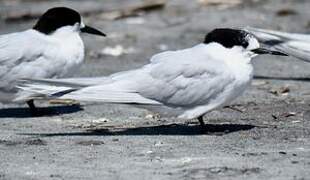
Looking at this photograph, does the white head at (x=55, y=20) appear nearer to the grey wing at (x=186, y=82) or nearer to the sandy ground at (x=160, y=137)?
the sandy ground at (x=160, y=137)

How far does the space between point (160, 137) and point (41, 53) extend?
1417mm

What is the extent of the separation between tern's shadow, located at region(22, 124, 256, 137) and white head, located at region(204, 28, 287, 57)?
0.44 meters

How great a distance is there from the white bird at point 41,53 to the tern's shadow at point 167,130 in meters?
0.91

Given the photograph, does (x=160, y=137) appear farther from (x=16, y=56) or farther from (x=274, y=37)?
(x=274, y=37)

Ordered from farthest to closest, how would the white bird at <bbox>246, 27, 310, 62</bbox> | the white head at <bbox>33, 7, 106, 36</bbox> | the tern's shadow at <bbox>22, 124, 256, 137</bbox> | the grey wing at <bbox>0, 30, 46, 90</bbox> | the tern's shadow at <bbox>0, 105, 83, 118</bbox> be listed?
the white bird at <bbox>246, 27, 310, 62</bbox> → the white head at <bbox>33, 7, 106, 36</bbox> → the tern's shadow at <bbox>0, 105, 83, 118</bbox> → the grey wing at <bbox>0, 30, 46, 90</bbox> → the tern's shadow at <bbox>22, 124, 256, 137</bbox>

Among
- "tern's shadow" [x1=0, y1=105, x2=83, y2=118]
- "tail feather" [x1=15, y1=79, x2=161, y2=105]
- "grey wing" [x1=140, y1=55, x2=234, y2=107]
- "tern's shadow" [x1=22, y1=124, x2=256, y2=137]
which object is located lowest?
"tern's shadow" [x1=0, y1=105, x2=83, y2=118]

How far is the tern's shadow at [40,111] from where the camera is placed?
6.36 meters

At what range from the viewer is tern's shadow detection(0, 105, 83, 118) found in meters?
6.36

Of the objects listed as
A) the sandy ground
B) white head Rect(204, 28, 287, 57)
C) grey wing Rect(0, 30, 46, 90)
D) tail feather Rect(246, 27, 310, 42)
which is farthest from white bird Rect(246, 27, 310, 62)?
grey wing Rect(0, 30, 46, 90)

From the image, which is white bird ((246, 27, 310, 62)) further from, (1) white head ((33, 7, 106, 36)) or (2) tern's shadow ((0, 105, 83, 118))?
(2) tern's shadow ((0, 105, 83, 118))

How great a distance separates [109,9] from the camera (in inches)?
428

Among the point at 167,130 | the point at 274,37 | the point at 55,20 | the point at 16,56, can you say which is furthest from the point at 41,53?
the point at 274,37

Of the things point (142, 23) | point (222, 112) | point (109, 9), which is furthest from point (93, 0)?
point (222, 112)

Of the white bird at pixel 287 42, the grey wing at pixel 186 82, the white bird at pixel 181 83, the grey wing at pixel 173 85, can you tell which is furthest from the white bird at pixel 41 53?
the white bird at pixel 287 42
